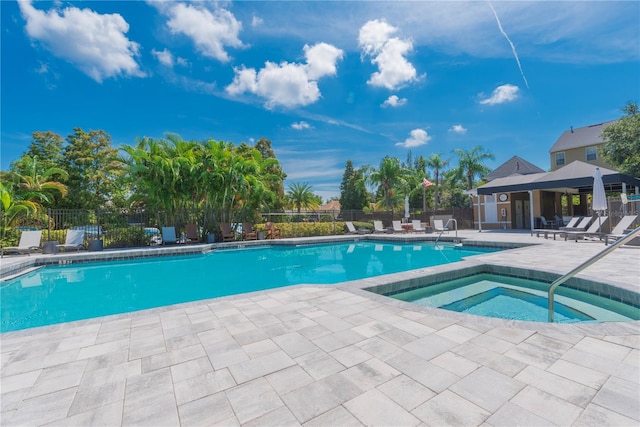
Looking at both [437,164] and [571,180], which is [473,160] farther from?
[571,180]

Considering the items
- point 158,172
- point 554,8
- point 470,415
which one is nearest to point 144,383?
point 470,415

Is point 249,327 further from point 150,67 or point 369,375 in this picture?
point 150,67

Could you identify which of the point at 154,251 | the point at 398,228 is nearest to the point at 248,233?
the point at 154,251

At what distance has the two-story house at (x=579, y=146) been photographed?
2427 cm

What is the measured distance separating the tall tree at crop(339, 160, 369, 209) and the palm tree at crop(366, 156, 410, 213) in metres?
6.16

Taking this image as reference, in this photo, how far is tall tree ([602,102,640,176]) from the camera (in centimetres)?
1552

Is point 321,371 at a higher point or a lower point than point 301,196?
lower

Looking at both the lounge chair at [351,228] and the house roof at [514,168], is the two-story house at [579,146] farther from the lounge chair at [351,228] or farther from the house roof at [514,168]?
the lounge chair at [351,228]

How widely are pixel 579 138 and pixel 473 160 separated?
9.22 metres

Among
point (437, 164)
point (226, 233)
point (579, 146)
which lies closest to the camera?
point (226, 233)

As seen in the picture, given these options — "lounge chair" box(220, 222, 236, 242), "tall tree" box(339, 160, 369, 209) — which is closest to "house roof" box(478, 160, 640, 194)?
"lounge chair" box(220, 222, 236, 242)

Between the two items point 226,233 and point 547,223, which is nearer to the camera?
point 226,233

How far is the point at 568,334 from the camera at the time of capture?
2740 mm

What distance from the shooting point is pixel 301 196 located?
3369cm
